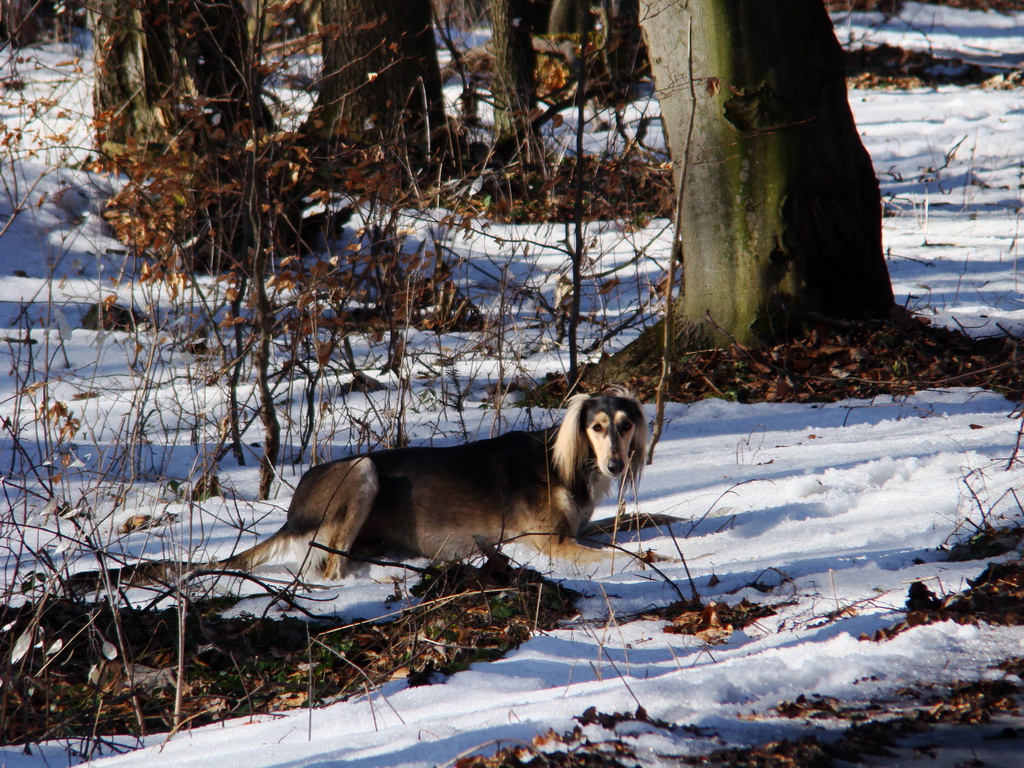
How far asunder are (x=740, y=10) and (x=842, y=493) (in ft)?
12.0

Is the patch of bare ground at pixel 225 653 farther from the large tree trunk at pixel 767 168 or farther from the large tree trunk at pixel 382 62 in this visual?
the large tree trunk at pixel 382 62

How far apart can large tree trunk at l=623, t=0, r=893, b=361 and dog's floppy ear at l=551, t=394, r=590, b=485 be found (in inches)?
87.7

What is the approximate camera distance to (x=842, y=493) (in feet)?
16.1

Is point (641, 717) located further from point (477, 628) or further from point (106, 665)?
point (106, 665)

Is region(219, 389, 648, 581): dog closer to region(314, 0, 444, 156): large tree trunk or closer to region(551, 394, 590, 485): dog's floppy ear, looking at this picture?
region(551, 394, 590, 485): dog's floppy ear

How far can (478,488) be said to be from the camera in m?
5.50

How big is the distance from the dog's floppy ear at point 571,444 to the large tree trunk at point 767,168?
7.31 ft

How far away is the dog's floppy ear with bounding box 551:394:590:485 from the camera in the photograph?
525 cm

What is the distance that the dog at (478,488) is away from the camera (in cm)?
525

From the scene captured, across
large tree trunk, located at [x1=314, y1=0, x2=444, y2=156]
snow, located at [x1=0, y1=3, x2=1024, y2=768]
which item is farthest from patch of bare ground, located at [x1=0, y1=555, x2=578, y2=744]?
large tree trunk, located at [x1=314, y1=0, x2=444, y2=156]

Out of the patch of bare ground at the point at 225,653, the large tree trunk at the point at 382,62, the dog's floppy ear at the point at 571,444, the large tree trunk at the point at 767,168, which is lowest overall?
the patch of bare ground at the point at 225,653

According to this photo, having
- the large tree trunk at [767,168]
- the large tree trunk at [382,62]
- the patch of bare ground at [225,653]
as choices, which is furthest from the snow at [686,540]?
the large tree trunk at [382,62]

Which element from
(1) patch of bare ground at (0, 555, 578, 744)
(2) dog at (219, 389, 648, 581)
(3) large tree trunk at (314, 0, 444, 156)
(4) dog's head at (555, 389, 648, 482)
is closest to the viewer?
(1) patch of bare ground at (0, 555, 578, 744)

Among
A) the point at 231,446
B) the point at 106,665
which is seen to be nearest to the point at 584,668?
the point at 106,665
